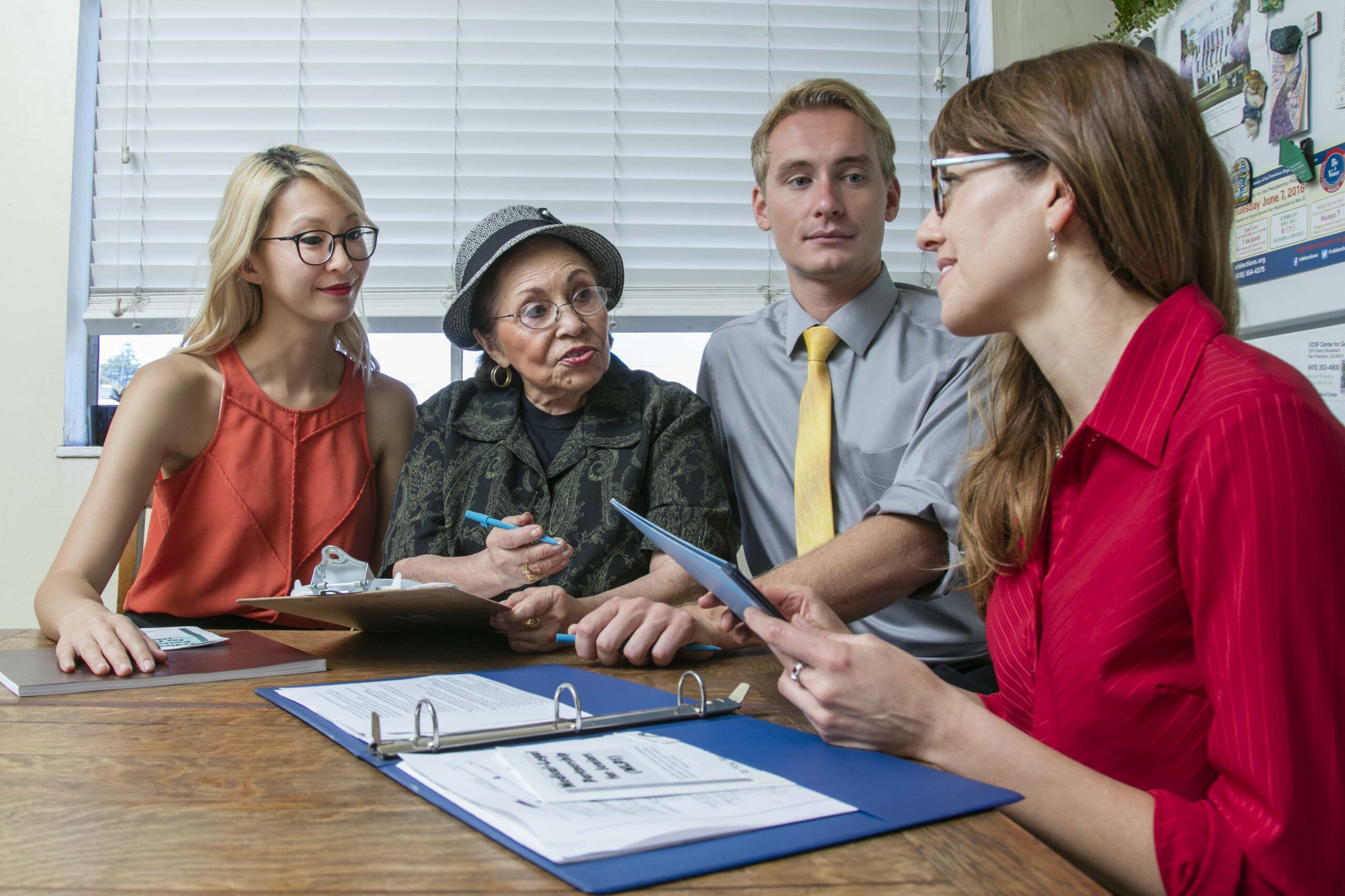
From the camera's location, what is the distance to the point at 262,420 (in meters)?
1.96

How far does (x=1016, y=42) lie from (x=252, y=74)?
2243 millimetres

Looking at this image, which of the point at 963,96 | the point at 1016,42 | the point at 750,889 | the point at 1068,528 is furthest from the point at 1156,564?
the point at 1016,42

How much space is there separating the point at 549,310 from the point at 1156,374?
44.9 inches

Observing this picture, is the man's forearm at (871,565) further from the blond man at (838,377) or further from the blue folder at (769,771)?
the blue folder at (769,771)

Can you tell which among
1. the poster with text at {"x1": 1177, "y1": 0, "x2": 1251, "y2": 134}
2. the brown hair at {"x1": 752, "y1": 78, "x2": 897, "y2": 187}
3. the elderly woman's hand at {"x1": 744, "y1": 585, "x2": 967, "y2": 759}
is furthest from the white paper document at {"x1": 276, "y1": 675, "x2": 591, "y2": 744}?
the poster with text at {"x1": 1177, "y1": 0, "x2": 1251, "y2": 134}

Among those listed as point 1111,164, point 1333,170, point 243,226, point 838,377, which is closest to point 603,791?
point 1111,164

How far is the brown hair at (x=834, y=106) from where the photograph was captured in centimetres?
191

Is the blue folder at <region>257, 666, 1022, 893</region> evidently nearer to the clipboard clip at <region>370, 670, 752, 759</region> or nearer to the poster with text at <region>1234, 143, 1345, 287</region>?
the clipboard clip at <region>370, 670, 752, 759</region>

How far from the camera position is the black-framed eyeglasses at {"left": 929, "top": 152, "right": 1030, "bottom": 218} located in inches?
40.8

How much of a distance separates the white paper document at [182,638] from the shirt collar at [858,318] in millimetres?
1129

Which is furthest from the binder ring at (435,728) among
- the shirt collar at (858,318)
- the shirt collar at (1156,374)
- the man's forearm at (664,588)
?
the shirt collar at (858,318)

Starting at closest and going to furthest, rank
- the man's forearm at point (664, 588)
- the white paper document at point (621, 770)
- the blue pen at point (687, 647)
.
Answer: the white paper document at point (621, 770) < the blue pen at point (687, 647) < the man's forearm at point (664, 588)

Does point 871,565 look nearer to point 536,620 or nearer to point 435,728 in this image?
point 536,620

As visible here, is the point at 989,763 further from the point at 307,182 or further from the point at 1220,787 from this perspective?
the point at 307,182
